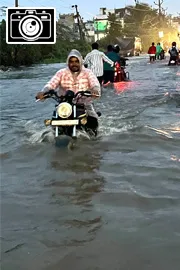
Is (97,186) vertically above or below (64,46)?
below

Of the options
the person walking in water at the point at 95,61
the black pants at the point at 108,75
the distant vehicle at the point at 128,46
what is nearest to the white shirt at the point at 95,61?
the person walking in water at the point at 95,61

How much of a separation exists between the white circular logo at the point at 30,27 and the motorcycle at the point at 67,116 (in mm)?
1949

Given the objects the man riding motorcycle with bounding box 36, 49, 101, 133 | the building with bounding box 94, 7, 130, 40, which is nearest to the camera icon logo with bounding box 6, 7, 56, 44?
the man riding motorcycle with bounding box 36, 49, 101, 133

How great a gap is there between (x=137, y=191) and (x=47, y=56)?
161 feet

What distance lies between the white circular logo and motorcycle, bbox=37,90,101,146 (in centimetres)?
195

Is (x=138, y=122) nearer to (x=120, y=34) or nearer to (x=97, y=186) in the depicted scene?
(x=97, y=186)

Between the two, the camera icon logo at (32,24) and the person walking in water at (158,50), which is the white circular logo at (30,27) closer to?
the camera icon logo at (32,24)

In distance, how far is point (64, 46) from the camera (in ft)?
198

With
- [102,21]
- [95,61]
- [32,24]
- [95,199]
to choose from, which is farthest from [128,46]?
[95,199]

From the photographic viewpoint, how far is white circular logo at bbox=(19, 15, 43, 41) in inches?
179

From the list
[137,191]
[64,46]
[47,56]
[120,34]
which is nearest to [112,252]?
[137,191]

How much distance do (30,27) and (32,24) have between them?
0.12ft

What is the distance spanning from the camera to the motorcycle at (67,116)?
21.2 feet

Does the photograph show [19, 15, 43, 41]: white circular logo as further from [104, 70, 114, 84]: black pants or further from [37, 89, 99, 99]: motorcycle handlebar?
[104, 70, 114, 84]: black pants
